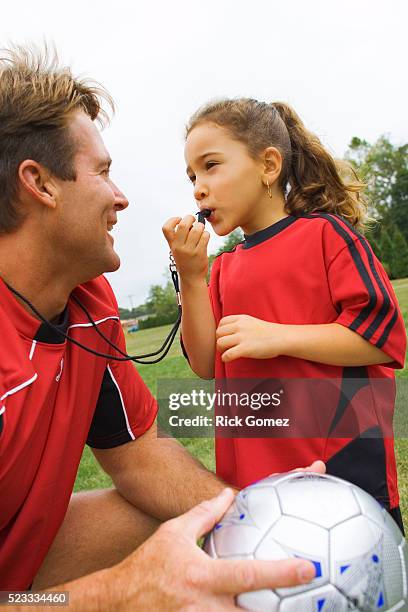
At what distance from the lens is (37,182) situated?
8.11 ft

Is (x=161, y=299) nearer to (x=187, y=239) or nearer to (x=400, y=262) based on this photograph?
(x=400, y=262)

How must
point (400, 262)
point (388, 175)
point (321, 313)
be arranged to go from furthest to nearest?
point (388, 175), point (400, 262), point (321, 313)

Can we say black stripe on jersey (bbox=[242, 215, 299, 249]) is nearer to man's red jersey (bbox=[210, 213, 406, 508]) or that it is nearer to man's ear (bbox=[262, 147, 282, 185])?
man's red jersey (bbox=[210, 213, 406, 508])

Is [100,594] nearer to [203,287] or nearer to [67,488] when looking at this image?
[67,488]

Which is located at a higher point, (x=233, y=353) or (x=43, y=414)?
(x=233, y=353)

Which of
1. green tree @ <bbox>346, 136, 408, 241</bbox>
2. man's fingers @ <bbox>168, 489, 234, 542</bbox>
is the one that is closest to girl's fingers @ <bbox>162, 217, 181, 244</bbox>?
man's fingers @ <bbox>168, 489, 234, 542</bbox>

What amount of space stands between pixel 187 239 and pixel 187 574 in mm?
1335

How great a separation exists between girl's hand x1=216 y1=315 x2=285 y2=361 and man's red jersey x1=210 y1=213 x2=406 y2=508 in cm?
14

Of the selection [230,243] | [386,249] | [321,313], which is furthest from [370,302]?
[386,249]

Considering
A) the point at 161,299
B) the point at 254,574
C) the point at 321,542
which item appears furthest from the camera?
the point at 161,299

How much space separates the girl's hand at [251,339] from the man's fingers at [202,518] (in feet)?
1.90

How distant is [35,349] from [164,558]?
41.5 inches

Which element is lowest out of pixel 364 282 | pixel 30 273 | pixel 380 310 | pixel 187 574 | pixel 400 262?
pixel 187 574

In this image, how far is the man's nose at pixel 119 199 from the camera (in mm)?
2611
